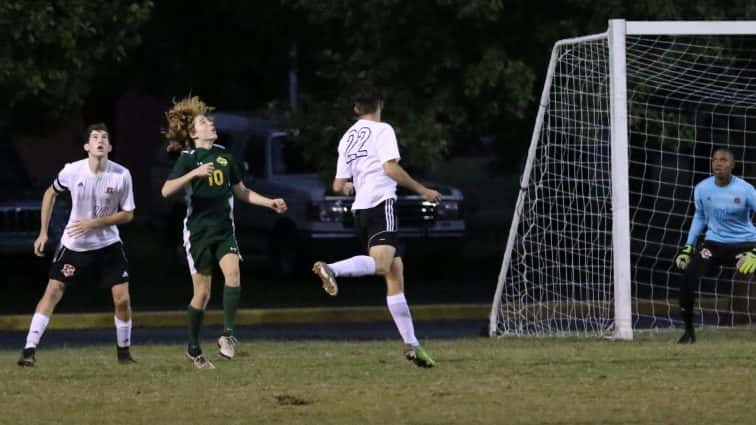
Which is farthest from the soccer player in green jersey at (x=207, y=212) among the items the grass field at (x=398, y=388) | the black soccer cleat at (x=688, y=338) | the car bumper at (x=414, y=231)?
the car bumper at (x=414, y=231)

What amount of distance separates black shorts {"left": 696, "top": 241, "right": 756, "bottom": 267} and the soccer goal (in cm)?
68

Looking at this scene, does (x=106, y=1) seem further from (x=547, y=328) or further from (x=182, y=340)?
(x=547, y=328)

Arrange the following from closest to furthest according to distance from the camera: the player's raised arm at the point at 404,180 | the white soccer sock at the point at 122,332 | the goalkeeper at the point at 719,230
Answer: the player's raised arm at the point at 404,180 → the white soccer sock at the point at 122,332 → the goalkeeper at the point at 719,230

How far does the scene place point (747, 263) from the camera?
15445 millimetres

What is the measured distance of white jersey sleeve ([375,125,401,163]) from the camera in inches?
473

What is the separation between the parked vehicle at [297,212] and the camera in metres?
24.9

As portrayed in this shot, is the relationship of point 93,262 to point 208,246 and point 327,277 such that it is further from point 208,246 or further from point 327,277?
point 327,277

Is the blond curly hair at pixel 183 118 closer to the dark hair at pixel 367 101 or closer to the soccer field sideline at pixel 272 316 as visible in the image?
the dark hair at pixel 367 101

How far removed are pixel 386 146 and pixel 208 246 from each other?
1.49 m

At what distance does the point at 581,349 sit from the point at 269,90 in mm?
19948

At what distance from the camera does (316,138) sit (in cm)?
2286

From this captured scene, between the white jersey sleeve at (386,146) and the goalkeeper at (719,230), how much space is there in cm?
451

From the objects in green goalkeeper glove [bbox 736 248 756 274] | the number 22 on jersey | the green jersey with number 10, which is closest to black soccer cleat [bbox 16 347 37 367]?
the green jersey with number 10

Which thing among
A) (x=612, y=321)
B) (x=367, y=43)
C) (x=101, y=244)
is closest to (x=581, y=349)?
(x=612, y=321)
